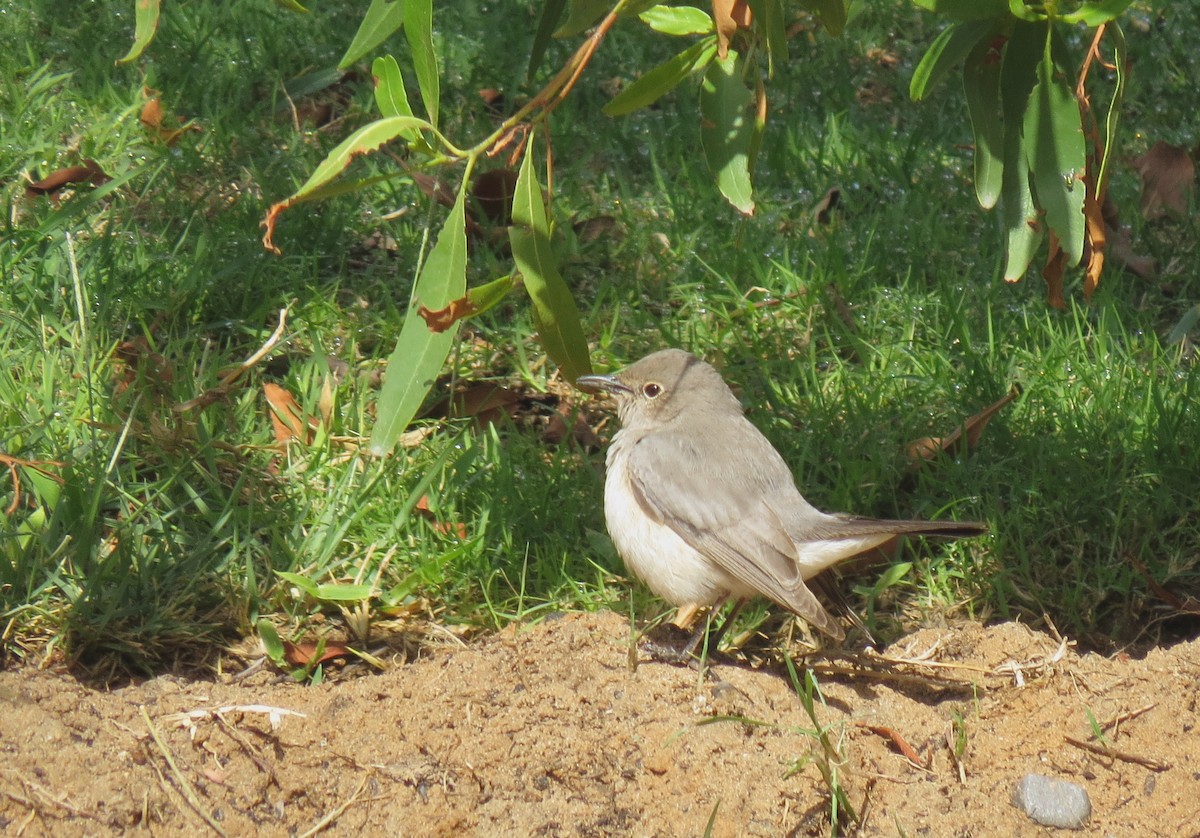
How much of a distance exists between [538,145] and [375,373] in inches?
75.0

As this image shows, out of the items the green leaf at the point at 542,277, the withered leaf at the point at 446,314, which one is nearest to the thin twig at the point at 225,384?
the green leaf at the point at 542,277

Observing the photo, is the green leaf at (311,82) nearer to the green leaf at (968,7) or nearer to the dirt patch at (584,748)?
the dirt patch at (584,748)

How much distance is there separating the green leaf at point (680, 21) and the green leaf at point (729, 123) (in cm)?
13

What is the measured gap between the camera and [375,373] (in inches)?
243

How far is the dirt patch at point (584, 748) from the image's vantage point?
12.8 ft

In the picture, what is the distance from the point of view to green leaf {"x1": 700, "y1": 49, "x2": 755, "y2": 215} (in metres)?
3.95

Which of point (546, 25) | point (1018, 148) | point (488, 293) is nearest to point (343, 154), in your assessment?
point (488, 293)

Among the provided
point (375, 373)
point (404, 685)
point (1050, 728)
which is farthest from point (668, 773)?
point (375, 373)

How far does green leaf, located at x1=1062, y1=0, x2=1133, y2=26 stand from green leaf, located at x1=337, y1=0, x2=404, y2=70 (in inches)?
69.8

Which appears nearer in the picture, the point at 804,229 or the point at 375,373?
the point at 375,373

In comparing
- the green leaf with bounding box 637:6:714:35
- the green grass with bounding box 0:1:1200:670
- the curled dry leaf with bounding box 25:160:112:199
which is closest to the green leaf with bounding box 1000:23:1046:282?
the green leaf with bounding box 637:6:714:35

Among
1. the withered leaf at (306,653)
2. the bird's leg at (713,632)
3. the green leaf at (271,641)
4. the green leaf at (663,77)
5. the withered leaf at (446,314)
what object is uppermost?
the green leaf at (663,77)

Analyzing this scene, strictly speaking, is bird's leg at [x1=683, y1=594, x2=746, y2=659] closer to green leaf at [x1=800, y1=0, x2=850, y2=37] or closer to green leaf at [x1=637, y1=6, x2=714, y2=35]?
green leaf at [x1=637, y1=6, x2=714, y2=35]

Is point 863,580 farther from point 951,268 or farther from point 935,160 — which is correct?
point 935,160
